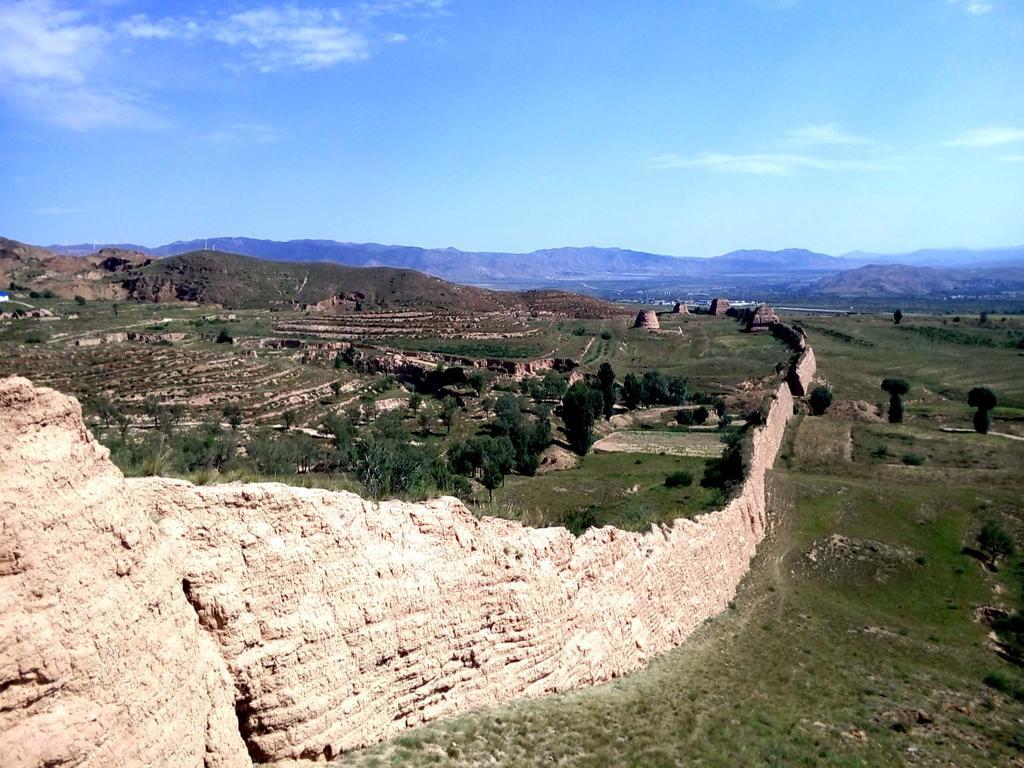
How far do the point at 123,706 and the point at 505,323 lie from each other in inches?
4093

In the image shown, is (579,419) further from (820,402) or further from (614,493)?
(820,402)

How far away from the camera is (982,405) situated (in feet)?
192

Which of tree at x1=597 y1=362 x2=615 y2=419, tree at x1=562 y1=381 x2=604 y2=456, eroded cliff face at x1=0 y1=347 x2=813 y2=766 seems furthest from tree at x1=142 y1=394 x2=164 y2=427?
eroded cliff face at x1=0 y1=347 x2=813 y2=766

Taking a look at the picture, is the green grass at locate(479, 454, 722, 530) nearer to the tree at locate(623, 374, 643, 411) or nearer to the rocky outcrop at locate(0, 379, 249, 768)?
the rocky outcrop at locate(0, 379, 249, 768)

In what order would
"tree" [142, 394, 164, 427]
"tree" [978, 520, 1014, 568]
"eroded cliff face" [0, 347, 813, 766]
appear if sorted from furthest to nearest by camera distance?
"tree" [142, 394, 164, 427], "tree" [978, 520, 1014, 568], "eroded cliff face" [0, 347, 813, 766]

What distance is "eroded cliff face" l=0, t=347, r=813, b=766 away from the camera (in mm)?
6305

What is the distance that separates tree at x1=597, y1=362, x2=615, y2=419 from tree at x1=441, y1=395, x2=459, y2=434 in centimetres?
1466

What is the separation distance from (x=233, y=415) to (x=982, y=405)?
6157 cm

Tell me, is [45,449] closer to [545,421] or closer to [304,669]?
[304,669]

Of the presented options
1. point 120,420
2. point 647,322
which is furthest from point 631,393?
point 647,322

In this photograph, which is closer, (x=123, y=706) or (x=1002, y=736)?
(x=123, y=706)

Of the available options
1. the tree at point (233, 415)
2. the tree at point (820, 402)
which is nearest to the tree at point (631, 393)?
the tree at point (820, 402)

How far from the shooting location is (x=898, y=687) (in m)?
17.3

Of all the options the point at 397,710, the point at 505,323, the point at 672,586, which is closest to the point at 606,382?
the point at 505,323
